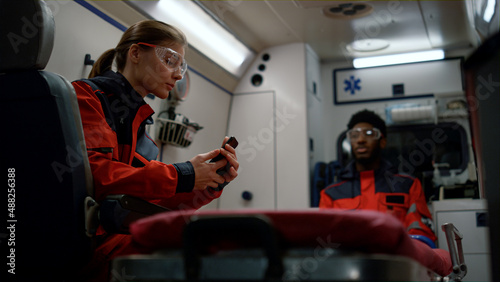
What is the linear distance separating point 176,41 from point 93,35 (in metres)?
1.08

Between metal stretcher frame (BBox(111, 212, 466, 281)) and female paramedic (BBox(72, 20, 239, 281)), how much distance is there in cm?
52

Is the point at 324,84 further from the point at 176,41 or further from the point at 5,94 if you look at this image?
the point at 5,94

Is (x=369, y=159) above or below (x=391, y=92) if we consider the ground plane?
below

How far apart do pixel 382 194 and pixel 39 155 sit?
276 cm

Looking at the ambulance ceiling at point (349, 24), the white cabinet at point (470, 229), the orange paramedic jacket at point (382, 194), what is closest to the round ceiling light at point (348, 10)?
the ambulance ceiling at point (349, 24)

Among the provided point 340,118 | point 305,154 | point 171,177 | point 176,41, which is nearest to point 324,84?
point 340,118

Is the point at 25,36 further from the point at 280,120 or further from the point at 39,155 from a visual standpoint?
the point at 280,120

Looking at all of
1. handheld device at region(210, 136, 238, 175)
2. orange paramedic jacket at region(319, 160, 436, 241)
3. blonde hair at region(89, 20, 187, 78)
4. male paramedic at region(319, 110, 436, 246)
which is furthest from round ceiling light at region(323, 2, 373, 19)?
handheld device at region(210, 136, 238, 175)

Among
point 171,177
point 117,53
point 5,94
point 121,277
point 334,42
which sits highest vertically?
point 334,42

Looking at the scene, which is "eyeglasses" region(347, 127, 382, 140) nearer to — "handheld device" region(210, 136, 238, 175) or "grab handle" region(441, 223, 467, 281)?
"grab handle" region(441, 223, 467, 281)

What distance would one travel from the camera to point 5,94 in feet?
4.75

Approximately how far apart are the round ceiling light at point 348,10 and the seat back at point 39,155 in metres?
2.98

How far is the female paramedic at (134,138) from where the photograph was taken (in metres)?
1.49

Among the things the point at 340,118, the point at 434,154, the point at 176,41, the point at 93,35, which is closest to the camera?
the point at 176,41
